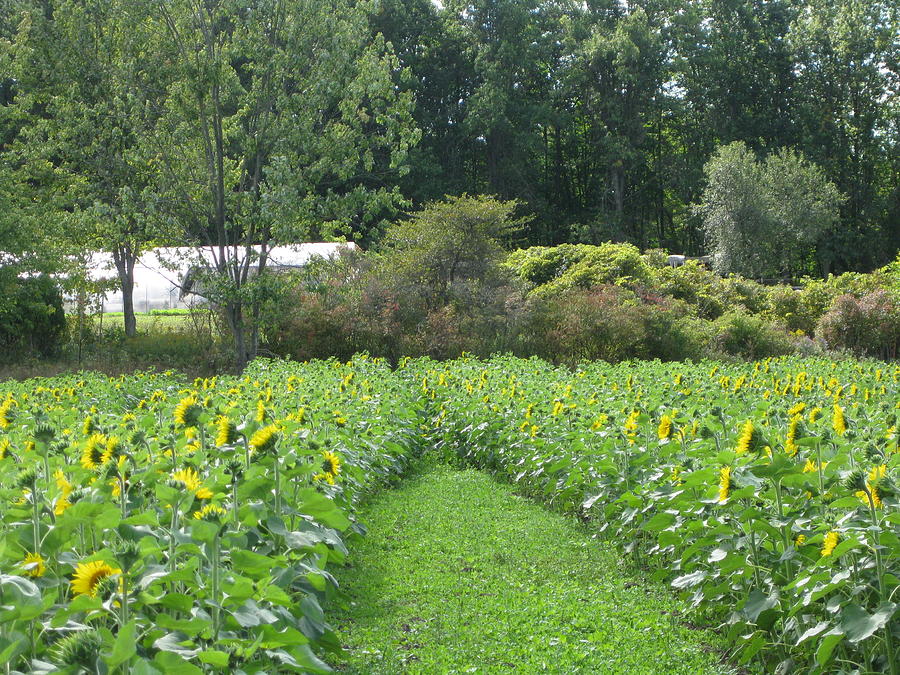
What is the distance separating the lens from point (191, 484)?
255 centimetres

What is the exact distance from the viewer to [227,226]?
41.7ft

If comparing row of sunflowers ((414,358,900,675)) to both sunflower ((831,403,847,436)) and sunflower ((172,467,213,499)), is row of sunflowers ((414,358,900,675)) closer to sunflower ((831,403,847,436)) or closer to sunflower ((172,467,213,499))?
sunflower ((831,403,847,436))

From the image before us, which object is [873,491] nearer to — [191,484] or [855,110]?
[191,484]

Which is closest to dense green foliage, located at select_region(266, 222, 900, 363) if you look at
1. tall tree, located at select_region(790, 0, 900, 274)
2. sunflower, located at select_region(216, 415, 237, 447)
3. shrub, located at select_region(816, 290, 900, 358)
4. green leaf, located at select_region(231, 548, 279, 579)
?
shrub, located at select_region(816, 290, 900, 358)

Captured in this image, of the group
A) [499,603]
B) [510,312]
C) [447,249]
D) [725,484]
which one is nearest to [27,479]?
[725,484]

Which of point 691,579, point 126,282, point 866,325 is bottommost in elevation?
point 691,579

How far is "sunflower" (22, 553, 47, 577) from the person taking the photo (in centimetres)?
194

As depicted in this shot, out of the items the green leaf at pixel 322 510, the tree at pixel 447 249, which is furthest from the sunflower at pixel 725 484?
the tree at pixel 447 249

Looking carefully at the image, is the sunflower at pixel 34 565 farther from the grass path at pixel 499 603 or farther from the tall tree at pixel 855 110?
the tall tree at pixel 855 110

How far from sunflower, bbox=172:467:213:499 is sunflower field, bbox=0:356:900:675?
0.01m

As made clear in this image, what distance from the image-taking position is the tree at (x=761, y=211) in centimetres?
2983

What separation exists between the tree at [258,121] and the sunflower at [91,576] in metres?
10.4

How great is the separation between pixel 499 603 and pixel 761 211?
2799 cm

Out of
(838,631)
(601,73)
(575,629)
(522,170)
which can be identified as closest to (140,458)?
(575,629)
